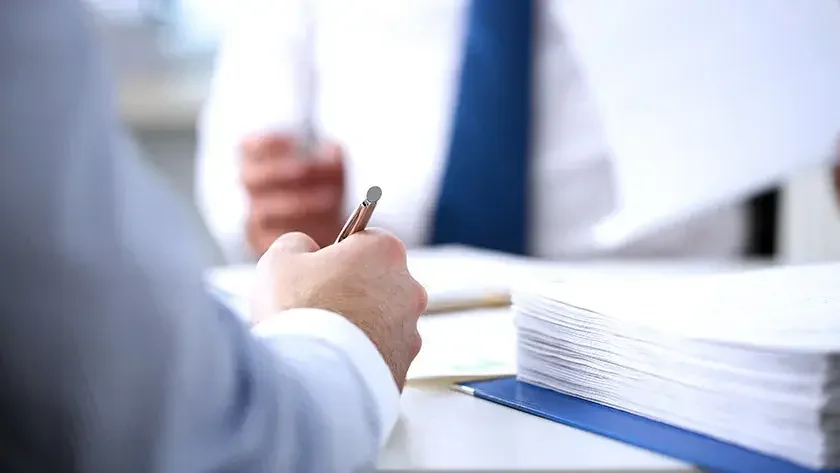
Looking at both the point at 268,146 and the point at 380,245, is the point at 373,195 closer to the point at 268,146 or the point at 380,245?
the point at 380,245

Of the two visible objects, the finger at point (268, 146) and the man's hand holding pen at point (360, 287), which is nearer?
the man's hand holding pen at point (360, 287)

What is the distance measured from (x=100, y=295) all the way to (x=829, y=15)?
0.88 metres

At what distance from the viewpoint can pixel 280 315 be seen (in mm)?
384

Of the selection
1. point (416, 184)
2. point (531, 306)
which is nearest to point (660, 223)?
point (416, 184)

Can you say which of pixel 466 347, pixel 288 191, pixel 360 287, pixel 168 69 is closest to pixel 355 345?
pixel 360 287

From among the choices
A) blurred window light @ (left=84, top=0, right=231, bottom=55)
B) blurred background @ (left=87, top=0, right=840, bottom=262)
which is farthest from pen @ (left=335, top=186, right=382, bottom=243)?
blurred window light @ (left=84, top=0, right=231, bottom=55)

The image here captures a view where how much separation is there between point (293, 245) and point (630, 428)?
19 centimetres

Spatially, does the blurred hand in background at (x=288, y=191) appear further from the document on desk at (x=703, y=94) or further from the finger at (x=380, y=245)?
the finger at (x=380, y=245)

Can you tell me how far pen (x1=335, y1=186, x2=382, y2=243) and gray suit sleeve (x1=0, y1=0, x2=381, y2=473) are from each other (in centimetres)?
16

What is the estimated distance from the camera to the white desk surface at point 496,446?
0.32 metres

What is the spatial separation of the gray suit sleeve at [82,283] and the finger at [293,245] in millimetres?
173

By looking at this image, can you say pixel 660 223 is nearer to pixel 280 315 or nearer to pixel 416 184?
pixel 416 184

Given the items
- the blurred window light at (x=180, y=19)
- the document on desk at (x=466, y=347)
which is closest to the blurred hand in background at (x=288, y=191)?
the document on desk at (x=466, y=347)

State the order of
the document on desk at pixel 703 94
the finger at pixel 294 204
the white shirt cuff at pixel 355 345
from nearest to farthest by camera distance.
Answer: the white shirt cuff at pixel 355 345 < the document on desk at pixel 703 94 < the finger at pixel 294 204
